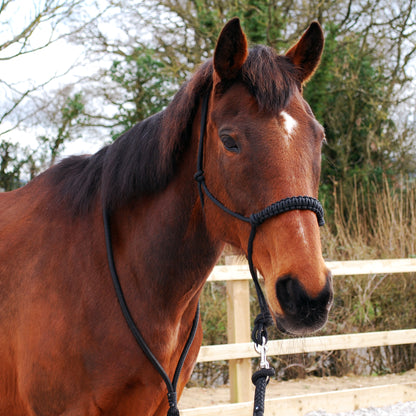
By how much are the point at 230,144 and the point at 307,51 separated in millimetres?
570

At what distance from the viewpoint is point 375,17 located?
1149cm

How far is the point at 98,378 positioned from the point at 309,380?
189 inches

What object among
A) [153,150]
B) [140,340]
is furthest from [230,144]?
[140,340]

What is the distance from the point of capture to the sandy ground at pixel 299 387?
5.16 meters

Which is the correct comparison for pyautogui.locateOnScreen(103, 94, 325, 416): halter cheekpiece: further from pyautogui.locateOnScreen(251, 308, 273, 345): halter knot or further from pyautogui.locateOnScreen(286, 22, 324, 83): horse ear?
pyautogui.locateOnScreen(286, 22, 324, 83): horse ear

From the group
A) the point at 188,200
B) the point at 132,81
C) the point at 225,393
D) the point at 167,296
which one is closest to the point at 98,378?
the point at 167,296

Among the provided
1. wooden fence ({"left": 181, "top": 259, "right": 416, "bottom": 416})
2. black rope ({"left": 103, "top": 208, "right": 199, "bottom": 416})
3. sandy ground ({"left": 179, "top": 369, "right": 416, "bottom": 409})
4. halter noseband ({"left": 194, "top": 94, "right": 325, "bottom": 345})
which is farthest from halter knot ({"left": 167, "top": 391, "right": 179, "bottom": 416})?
sandy ground ({"left": 179, "top": 369, "right": 416, "bottom": 409})

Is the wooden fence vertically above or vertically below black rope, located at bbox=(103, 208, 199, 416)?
below

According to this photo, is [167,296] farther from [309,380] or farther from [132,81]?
[132,81]

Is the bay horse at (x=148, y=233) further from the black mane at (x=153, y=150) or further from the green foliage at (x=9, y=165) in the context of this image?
the green foliage at (x=9, y=165)

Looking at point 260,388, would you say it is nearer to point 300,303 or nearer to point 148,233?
point 300,303

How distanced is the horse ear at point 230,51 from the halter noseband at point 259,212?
0.16 meters

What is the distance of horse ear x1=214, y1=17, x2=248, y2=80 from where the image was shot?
1681mm

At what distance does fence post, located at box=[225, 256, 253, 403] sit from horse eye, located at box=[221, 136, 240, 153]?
2653 mm
